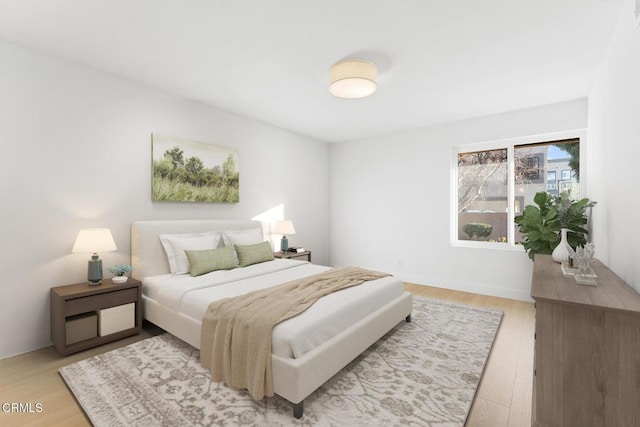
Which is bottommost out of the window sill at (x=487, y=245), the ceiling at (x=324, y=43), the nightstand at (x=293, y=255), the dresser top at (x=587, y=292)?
the nightstand at (x=293, y=255)

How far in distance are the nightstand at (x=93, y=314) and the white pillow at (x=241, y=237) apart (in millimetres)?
1139

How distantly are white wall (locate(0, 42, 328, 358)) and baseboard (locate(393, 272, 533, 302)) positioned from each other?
3581 millimetres

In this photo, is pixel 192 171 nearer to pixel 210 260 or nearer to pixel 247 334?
pixel 210 260

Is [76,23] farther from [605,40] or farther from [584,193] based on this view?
[584,193]

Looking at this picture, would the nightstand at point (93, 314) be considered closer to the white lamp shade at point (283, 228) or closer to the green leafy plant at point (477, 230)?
the white lamp shade at point (283, 228)

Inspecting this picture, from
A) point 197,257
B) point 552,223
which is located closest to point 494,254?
point 552,223

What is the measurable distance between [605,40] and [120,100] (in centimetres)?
453

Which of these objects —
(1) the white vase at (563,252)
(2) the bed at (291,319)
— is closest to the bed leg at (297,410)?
(2) the bed at (291,319)

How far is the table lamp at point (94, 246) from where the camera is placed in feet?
8.54

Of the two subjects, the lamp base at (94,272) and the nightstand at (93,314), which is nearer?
the nightstand at (93,314)

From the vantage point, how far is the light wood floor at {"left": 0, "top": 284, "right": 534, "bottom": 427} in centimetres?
178

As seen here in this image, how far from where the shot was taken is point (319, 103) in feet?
12.8

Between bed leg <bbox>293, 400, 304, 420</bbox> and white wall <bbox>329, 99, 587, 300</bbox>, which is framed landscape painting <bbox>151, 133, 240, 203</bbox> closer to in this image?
white wall <bbox>329, 99, 587, 300</bbox>

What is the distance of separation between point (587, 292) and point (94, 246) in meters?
3.61
